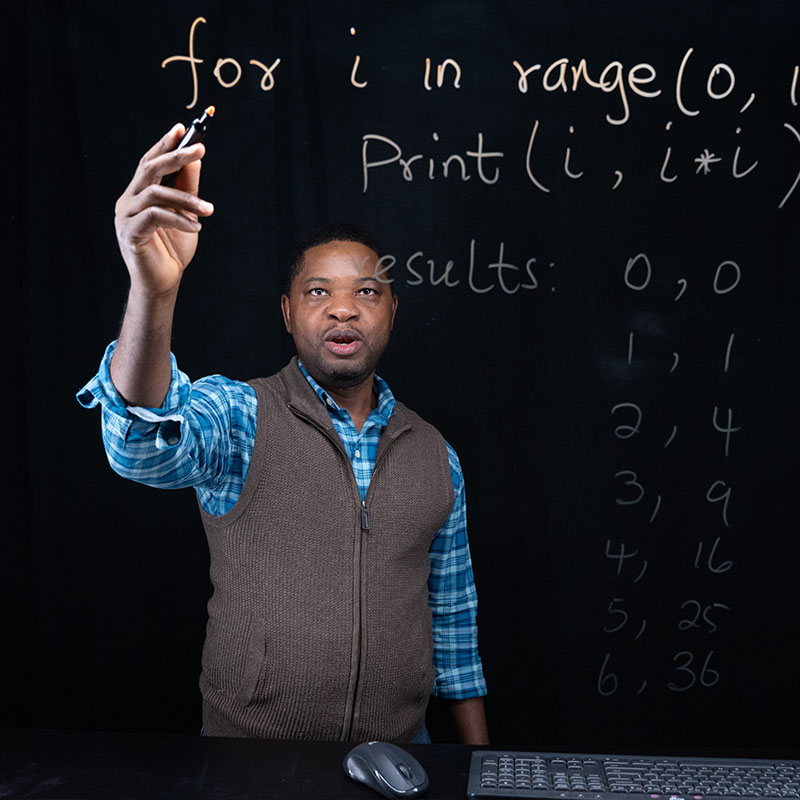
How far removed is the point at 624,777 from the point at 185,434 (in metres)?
A: 0.69

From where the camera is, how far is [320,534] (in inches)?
50.6

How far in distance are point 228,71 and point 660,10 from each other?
2.96ft

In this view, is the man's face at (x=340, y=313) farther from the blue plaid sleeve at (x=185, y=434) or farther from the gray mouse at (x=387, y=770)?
the gray mouse at (x=387, y=770)

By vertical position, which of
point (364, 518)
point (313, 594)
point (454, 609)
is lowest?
point (454, 609)

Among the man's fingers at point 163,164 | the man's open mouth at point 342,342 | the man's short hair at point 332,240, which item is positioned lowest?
the man's open mouth at point 342,342

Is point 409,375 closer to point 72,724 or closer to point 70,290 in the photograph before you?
point 70,290

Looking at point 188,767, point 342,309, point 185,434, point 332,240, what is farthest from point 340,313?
point 188,767

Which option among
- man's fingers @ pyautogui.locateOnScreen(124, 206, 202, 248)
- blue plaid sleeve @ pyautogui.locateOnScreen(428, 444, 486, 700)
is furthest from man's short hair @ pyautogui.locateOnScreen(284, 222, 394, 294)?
man's fingers @ pyautogui.locateOnScreen(124, 206, 202, 248)

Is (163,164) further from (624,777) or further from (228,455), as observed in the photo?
(624,777)

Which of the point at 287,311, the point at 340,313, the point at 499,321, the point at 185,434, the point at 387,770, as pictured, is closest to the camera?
the point at 387,770

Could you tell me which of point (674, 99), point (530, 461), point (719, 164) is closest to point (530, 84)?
point (674, 99)

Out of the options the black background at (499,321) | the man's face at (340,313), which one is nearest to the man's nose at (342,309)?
the man's face at (340,313)

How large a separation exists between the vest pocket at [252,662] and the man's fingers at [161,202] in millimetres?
645

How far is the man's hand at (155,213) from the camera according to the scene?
920 mm
